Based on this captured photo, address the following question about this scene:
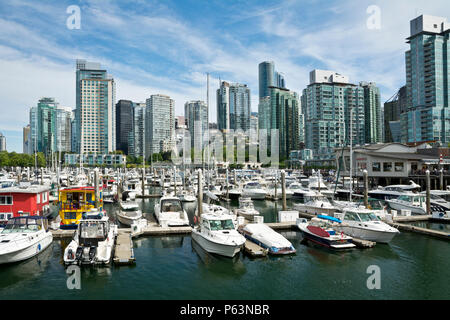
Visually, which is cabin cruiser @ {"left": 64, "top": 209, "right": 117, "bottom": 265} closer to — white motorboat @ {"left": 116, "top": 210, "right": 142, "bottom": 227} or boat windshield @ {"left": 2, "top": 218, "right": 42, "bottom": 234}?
boat windshield @ {"left": 2, "top": 218, "right": 42, "bottom": 234}

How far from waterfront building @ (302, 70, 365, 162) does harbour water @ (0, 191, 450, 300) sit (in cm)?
14890

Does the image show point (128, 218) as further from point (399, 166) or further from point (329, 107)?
point (329, 107)

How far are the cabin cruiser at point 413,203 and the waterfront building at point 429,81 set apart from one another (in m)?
103

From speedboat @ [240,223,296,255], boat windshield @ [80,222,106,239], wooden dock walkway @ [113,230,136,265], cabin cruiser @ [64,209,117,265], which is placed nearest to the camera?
cabin cruiser @ [64,209,117,265]

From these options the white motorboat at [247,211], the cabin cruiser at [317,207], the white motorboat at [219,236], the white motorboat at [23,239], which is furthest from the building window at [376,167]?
the white motorboat at [23,239]

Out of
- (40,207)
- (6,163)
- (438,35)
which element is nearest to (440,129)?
(438,35)

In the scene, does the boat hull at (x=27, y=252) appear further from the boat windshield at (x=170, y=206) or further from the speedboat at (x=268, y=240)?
the speedboat at (x=268, y=240)

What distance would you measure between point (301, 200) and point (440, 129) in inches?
3914

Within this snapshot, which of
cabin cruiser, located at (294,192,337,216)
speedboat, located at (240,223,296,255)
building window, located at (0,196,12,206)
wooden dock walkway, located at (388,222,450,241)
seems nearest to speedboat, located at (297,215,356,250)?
speedboat, located at (240,223,296,255)

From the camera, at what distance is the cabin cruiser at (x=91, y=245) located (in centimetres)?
1898

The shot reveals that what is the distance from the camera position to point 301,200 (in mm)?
56344

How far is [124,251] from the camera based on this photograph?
69.9 feet

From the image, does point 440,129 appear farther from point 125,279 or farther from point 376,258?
point 125,279

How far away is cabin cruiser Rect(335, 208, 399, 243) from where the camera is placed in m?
24.4
